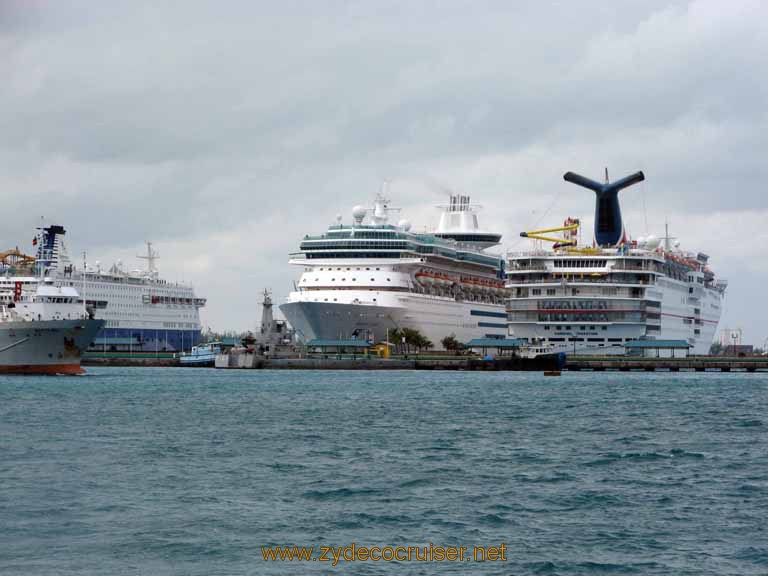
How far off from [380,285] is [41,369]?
4434 cm

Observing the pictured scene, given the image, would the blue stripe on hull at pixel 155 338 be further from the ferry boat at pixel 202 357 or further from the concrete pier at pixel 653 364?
the concrete pier at pixel 653 364

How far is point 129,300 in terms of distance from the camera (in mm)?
167375

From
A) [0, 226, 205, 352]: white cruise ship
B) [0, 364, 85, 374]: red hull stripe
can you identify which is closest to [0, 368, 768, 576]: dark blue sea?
[0, 364, 85, 374]: red hull stripe

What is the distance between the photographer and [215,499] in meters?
27.8

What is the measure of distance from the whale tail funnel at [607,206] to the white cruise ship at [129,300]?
64296 mm

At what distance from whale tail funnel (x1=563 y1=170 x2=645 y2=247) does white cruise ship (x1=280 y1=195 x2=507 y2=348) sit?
52.5 ft

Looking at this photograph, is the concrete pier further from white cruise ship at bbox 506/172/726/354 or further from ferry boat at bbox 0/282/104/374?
ferry boat at bbox 0/282/104/374

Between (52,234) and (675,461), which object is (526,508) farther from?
(52,234)

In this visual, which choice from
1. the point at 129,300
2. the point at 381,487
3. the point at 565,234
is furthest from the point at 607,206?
the point at 381,487

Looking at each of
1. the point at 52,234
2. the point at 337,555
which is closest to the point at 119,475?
the point at 337,555

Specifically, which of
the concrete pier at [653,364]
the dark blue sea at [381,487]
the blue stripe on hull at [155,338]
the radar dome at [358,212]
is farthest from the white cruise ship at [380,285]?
the dark blue sea at [381,487]

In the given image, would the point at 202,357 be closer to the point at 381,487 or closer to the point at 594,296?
the point at 594,296

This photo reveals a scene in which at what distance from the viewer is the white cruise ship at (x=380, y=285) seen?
118000 mm

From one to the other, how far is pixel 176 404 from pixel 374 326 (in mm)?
62989
